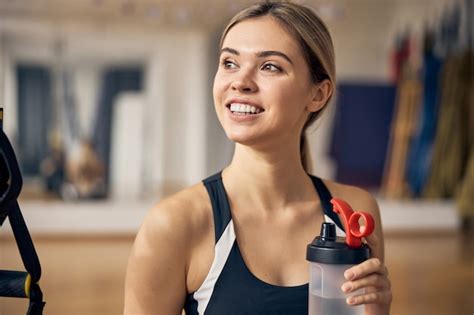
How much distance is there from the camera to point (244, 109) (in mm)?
1083

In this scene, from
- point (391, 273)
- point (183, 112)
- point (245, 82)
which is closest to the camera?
point (245, 82)

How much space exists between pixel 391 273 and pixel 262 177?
326 centimetres

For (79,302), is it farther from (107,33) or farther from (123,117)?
(107,33)

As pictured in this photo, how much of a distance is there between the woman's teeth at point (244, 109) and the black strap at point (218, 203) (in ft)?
0.54

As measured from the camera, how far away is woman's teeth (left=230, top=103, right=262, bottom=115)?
3.55 feet

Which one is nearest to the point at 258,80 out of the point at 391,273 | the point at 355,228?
the point at 355,228

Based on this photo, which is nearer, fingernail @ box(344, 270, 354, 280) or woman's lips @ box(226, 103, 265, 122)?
fingernail @ box(344, 270, 354, 280)

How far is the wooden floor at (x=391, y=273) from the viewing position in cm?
334

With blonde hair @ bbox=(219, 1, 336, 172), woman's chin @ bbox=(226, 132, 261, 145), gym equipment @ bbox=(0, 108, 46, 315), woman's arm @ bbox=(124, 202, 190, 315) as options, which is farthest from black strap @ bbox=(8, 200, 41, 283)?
blonde hair @ bbox=(219, 1, 336, 172)

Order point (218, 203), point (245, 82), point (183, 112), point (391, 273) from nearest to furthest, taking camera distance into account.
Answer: point (245, 82)
point (218, 203)
point (391, 273)
point (183, 112)

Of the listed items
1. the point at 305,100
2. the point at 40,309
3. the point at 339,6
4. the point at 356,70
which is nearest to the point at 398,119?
the point at 356,70

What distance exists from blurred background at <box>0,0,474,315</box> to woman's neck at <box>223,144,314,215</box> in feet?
14.2

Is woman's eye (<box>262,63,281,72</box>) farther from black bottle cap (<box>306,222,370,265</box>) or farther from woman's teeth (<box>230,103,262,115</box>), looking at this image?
black bottle cap (<box>306,222,370,265</box>)

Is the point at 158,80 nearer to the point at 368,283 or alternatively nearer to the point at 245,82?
the point at 245,82
